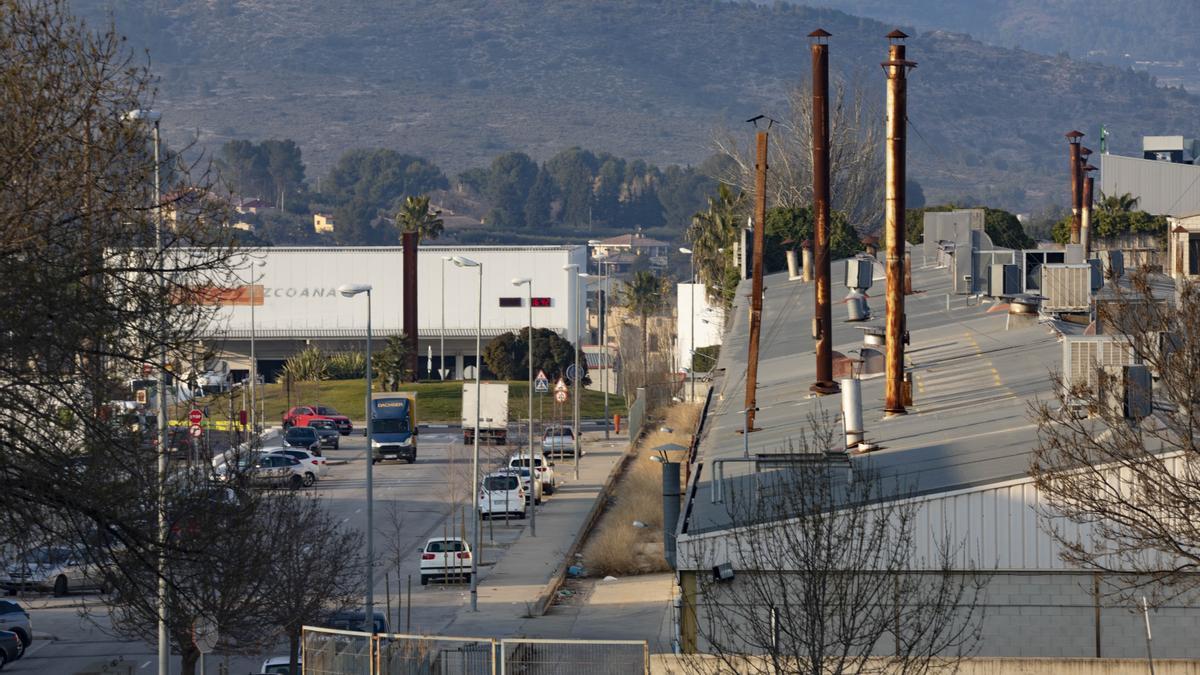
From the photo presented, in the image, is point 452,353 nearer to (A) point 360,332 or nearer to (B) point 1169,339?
(A) point 360,332

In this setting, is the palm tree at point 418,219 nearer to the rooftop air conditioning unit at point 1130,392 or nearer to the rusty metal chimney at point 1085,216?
the rusty metal chimney at point 1085,216

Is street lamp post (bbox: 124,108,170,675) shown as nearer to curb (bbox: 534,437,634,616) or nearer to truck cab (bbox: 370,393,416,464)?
curb (bbox: 534,437,634,616)

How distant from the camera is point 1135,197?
8306 cm

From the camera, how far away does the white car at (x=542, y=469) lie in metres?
61.7

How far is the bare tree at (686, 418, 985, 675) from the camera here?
18219mm

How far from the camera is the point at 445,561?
44.2 metres

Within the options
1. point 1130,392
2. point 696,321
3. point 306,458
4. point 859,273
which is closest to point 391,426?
point 306,458

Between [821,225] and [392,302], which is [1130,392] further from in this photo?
[392,302]

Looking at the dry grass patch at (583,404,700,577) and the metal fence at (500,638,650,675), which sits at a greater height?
the metal fence at (500,638,650,675)

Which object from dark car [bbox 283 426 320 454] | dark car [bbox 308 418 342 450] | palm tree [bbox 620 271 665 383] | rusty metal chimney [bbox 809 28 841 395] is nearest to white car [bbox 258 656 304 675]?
rusty metal chimney [bbox 809 28 841 395]

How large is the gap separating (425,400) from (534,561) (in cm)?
4347

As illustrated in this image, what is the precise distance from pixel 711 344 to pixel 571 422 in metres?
13.5

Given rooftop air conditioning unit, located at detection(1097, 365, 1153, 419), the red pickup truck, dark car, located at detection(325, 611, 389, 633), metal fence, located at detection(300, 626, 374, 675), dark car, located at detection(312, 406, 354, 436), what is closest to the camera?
metal fence, located at detection(300, 626, 374, 675)

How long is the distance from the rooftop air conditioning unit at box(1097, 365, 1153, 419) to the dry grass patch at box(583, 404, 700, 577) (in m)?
19.2
